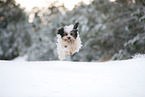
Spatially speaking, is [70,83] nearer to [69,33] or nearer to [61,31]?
[69,33]

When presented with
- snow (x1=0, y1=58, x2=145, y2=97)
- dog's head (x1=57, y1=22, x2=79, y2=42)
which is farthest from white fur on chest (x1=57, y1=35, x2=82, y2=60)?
snow (x1=0, y1=58, x2=145, y2=97)

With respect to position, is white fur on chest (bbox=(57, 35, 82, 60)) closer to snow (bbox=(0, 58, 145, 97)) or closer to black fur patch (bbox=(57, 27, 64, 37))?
black fur patch (bbox=(57, 27, 64, 37))

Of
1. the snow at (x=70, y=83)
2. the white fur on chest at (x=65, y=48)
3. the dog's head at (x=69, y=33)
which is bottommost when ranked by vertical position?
the snow at (x=70, y=83)

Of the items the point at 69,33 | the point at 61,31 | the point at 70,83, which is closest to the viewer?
the point at 70,83

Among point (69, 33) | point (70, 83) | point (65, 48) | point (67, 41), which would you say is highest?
point (69, 33)

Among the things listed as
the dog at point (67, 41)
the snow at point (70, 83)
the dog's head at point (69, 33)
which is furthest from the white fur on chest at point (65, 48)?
the snow at point (70, 83)

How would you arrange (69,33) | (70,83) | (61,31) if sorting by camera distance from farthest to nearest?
(61,31), (69,33), (70,83)

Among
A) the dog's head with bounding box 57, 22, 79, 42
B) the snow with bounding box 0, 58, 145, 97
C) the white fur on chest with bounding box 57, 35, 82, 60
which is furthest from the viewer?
the white fur on chest with bounding box 57, 35, 82, 60

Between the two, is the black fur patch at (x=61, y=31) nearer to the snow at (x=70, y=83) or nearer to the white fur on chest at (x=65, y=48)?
the white fur on chest at (x=65, y=48)

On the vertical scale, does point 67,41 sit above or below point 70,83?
above

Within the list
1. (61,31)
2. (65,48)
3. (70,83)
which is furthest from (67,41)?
(70,83)

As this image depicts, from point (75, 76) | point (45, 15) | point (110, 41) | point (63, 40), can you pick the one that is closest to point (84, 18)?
point (110, 41)

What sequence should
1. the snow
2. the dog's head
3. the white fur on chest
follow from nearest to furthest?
the snow < the dog's head < the white fur on chest

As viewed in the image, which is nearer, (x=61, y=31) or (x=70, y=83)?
(x=70, y=83)
